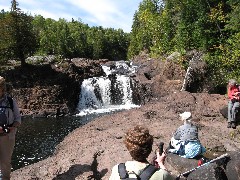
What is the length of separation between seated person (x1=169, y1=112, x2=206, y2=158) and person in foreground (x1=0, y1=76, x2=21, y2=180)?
184 inches

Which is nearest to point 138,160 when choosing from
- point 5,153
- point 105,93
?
point 5,153

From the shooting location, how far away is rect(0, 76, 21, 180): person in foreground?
7.36m

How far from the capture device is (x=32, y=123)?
2848 centimetres

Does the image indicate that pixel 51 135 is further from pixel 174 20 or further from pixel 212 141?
pixel 174 20

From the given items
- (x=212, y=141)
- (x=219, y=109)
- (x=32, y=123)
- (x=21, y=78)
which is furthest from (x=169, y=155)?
(x=21, y=78)

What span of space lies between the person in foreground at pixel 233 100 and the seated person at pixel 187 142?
574cm

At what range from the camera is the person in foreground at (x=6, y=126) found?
24.1 feet

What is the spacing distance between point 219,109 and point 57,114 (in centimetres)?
1877

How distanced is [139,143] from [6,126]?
4.47 m

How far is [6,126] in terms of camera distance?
7383 mm

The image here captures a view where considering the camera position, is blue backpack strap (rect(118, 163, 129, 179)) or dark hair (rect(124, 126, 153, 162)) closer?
blue backpack strap (rect(118, 163, 129, 179))

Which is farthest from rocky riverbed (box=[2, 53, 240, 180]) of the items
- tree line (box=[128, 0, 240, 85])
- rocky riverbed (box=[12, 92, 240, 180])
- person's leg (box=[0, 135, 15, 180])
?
person's leg (box=[0, 135, 15, 180])

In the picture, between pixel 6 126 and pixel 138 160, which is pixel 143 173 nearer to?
pixel 138 160

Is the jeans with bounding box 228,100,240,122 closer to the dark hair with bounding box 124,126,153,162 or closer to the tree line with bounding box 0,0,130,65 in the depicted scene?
the dark hair with bounding box 124,126,153,162
